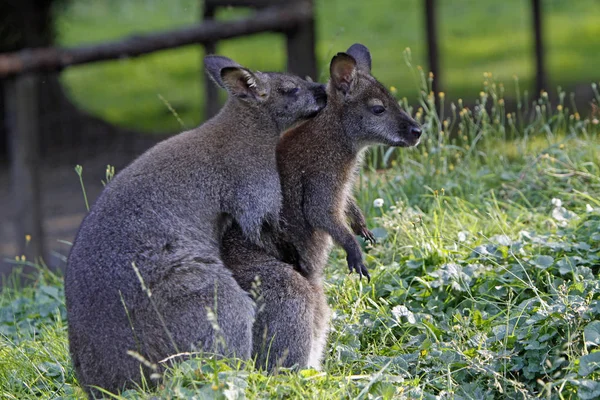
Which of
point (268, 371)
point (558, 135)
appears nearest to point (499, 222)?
point (558, 135)

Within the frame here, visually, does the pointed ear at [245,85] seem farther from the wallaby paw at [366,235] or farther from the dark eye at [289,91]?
the wallaby paw at [366,235]

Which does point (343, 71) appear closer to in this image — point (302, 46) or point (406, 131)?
point (406, 131)

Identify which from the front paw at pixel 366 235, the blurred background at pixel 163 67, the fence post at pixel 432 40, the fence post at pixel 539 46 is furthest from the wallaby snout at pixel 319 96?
the fence post at pixel 539 46

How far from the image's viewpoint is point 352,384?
12.9 feet

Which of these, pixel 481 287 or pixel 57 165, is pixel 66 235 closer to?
pixel 57 165

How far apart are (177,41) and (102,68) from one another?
10079 mm

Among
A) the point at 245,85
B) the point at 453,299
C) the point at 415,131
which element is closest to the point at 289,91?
the point at 245,85

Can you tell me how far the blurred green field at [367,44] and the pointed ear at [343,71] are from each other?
8.15 metres

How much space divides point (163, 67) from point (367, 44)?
4129mm

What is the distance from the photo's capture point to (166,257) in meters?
4.18

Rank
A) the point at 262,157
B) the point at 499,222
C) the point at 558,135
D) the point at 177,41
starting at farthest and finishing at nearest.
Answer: the point at 177,41
the point at 558,135
the point at 499,222
the point at 262,157

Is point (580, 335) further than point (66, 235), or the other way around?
point (66, 235)

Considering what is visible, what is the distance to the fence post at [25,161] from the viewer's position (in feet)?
26.6

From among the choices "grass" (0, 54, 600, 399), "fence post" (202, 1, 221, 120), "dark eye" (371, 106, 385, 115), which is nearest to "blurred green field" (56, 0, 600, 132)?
"fence post" (202, 1, 221, 120)
